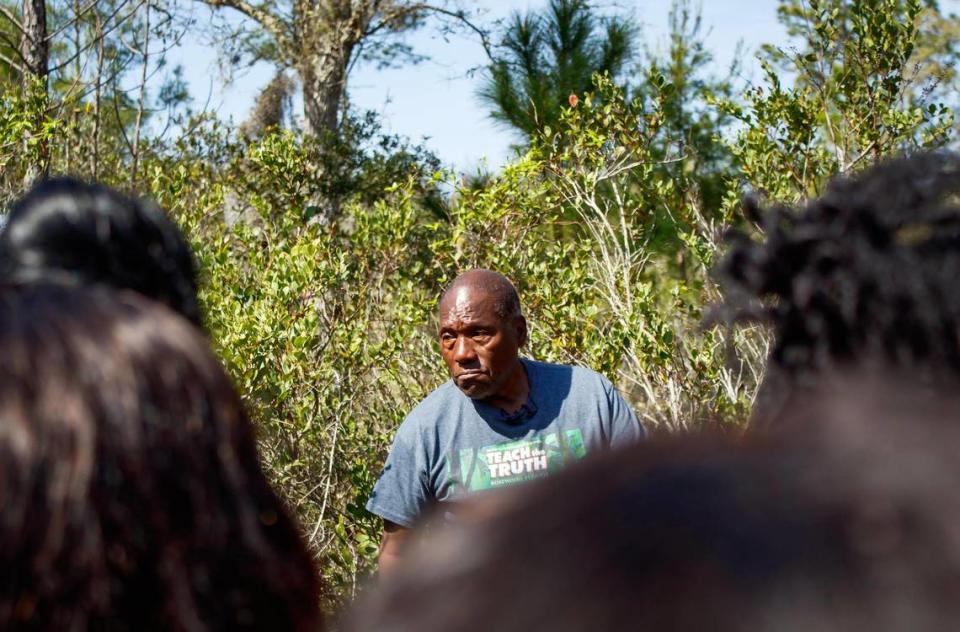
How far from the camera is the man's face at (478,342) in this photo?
12.0ft

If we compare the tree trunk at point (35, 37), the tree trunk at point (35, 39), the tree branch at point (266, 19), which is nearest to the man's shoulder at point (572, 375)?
the tree trunk at point (35, 39)

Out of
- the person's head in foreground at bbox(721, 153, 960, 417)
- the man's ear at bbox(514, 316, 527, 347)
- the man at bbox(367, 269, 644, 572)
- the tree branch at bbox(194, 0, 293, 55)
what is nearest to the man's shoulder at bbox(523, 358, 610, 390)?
the man at bbox(367, 269, 644, 572)

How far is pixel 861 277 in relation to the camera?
98 cm

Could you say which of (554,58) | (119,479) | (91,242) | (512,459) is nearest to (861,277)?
(119,479)

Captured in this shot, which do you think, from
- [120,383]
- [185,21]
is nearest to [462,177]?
[185,21]

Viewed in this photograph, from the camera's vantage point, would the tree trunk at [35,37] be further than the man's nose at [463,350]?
Yes

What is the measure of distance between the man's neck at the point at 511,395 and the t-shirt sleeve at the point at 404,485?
0.31 metres

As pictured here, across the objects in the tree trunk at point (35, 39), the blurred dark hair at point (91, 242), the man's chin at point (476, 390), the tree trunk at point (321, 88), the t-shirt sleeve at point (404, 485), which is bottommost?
the t-shirt sleeve at point (404, 485)

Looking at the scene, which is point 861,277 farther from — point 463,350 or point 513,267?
point 513,267

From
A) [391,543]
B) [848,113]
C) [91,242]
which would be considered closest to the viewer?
[91,242]

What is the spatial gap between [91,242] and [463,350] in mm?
2439

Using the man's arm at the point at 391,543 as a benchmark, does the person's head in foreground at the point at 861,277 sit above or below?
above

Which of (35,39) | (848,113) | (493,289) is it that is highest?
(35,39)

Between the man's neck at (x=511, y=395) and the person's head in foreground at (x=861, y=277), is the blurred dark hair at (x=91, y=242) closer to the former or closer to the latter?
the person's head in foreground at (x=861, y=277)
